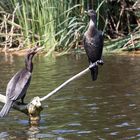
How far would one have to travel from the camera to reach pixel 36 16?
1748 cm

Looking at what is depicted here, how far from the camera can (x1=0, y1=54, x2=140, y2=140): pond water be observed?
26.6ft

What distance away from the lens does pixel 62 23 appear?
16.5 m

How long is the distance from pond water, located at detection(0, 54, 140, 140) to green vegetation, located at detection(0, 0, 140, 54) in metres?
1.80

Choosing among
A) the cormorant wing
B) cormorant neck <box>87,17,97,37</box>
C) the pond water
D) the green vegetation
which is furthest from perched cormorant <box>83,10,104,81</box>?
the green vegetation

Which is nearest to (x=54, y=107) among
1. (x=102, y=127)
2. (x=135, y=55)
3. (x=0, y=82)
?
(x=102, y=127)

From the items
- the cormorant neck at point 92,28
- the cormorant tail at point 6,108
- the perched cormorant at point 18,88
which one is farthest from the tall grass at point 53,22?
the cormorant tail at point 6,108

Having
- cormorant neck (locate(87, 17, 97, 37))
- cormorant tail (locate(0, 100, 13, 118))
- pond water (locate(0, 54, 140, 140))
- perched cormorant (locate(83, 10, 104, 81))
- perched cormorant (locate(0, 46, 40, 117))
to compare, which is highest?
cormorant neck (locate(87, 17, 97, 37))

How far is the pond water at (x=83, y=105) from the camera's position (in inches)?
319

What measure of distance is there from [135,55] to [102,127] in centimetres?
739

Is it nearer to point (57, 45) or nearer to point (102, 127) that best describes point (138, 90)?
point (102, 127)

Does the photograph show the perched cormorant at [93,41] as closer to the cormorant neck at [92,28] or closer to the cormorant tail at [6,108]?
the cormorant neck at [92,28]

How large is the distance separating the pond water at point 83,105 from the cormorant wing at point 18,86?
0.54 metres

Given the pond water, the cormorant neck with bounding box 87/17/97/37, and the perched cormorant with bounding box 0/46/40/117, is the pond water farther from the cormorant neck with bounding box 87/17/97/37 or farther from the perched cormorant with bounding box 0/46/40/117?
the cormorant neck with bounding box 87/17/97/37

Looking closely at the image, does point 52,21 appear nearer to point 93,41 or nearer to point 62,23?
point 62,23
